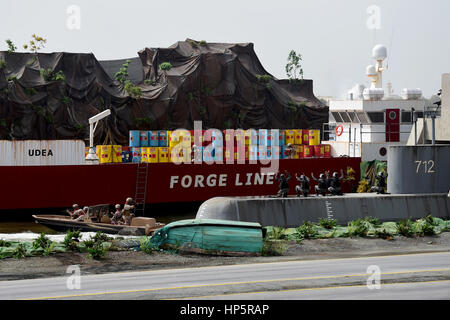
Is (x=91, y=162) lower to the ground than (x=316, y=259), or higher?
higher

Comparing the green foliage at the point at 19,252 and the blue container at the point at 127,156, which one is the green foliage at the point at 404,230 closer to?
the green foliage at the point at 19,252

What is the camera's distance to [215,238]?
26.4m

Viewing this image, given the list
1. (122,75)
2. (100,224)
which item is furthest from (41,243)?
(122,75)

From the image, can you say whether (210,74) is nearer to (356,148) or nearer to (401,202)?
(356,148)

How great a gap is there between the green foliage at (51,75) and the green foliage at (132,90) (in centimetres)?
611

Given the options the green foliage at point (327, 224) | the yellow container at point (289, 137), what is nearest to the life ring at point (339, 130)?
the yellow container at point (289, 137)

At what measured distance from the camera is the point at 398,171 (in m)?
35.1

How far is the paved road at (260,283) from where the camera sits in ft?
60.4

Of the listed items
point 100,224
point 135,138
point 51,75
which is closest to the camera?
point 100,224

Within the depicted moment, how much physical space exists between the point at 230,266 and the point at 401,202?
46.0 feet

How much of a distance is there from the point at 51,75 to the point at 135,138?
12678 mm

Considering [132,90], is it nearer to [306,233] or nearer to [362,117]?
[362,117]

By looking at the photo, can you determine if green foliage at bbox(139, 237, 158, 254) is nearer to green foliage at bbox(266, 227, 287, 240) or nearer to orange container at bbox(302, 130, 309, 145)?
green foliage at bbox(266, 227, 287, 240)

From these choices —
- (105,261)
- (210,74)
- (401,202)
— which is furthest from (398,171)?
(210,74)
